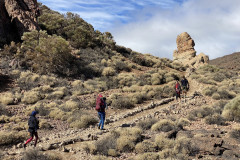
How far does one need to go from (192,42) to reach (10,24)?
31.9 meters

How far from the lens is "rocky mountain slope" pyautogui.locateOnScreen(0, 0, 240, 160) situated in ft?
23.1

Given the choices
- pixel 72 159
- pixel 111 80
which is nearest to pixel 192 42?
pixel 111 80

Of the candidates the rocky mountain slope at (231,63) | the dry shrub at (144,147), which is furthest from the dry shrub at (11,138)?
the rocky mountain slope at (231,63)

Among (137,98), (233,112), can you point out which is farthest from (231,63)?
(233,112)

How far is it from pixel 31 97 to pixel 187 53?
107ft

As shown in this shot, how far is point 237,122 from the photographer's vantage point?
9.95 meters

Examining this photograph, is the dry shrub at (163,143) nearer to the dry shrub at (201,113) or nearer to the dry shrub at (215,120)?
the dry shrub at (215,120)

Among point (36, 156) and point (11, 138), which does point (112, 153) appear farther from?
point (11, 138)

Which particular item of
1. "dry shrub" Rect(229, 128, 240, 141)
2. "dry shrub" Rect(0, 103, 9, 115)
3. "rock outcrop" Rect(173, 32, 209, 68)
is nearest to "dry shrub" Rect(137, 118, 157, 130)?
"dry shrub" Rect(229, 128, 240, 141)

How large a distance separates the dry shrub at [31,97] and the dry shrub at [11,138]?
5.59 meters

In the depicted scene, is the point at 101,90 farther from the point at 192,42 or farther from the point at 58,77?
the point at 192,42

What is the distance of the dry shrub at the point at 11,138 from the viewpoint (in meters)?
8.21

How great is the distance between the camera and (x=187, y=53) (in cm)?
3922

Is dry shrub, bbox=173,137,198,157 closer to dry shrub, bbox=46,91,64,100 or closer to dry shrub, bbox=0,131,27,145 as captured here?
dry shrub, bbox=0,131,27,145
